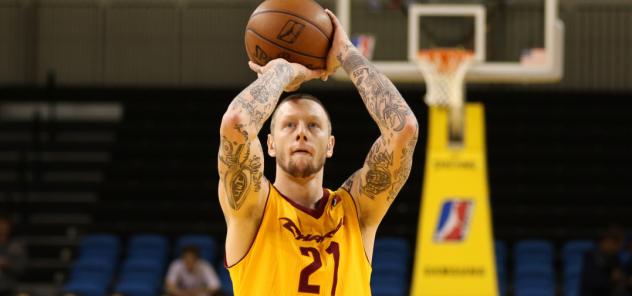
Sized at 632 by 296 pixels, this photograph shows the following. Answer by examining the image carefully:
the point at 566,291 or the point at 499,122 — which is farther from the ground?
the point at 499,122

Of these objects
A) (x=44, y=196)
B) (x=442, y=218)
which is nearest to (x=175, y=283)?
(x=442, y=218)

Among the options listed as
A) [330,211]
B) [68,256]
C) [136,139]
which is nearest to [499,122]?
[136,139]

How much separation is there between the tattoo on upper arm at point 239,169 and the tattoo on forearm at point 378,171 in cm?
43

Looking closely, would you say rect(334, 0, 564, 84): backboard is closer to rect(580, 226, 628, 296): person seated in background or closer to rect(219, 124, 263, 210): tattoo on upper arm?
rect(580, 226, 628, 296): person seated in background

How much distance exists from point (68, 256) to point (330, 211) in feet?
33.2

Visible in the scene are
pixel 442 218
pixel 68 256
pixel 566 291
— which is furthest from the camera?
pixel 68 256

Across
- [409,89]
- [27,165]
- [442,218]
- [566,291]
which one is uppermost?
[409,89]

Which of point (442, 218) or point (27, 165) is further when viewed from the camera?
point (27, 165)

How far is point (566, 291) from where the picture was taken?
37.7ft

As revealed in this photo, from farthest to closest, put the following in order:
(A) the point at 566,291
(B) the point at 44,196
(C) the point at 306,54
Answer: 1. (B) the point at 44,196
2. (A) the point at 566,291
3. (C) the point at 306,54

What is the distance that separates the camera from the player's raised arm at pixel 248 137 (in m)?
3.34

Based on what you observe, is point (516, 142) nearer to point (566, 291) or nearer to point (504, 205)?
point (504, 205)

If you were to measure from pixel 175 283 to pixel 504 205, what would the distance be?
480cm

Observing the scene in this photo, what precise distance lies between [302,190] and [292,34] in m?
0.54
